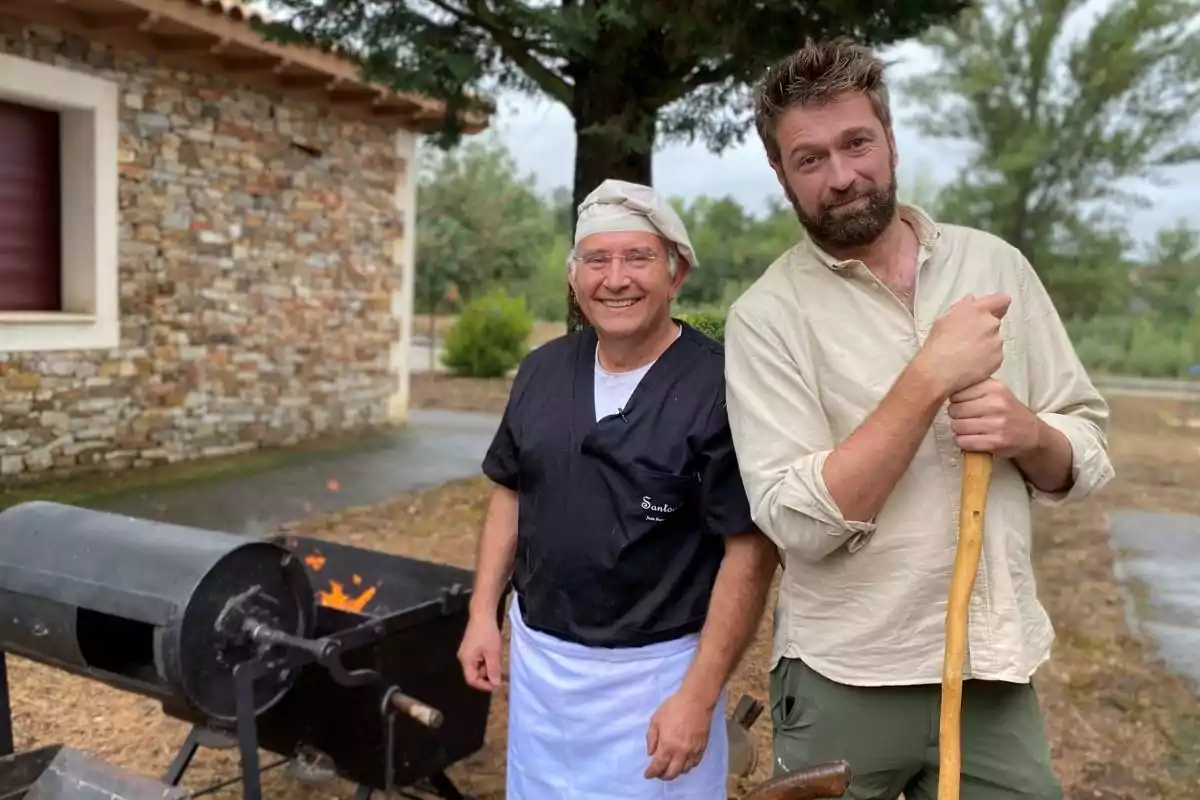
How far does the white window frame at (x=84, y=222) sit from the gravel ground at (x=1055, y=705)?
2.36 meters

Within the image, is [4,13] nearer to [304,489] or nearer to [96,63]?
[96,63]

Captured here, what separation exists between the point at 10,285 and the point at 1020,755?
25.4 ft

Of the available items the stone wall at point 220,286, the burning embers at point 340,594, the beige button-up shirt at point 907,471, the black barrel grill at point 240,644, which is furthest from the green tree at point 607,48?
the stone wall at point 220,286

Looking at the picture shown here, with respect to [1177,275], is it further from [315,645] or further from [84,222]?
[315,645]

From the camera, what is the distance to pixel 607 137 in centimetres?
446

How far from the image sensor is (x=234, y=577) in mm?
2514

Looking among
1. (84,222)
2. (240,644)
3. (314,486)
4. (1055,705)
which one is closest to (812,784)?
(240,644)

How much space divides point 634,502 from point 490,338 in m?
14.6

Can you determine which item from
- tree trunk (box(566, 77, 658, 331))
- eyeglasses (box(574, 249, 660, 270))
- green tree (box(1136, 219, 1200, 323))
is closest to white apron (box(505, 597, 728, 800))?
eyeglasses (box(574, 249, 660, 270))

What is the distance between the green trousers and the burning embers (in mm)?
1937

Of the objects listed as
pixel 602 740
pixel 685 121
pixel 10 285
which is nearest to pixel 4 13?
pixel 10 285

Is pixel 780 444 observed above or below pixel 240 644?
above

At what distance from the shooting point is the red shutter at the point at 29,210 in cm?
737

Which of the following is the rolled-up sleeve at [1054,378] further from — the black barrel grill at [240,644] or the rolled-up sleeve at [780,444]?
the black barrel grill at [240,644]
